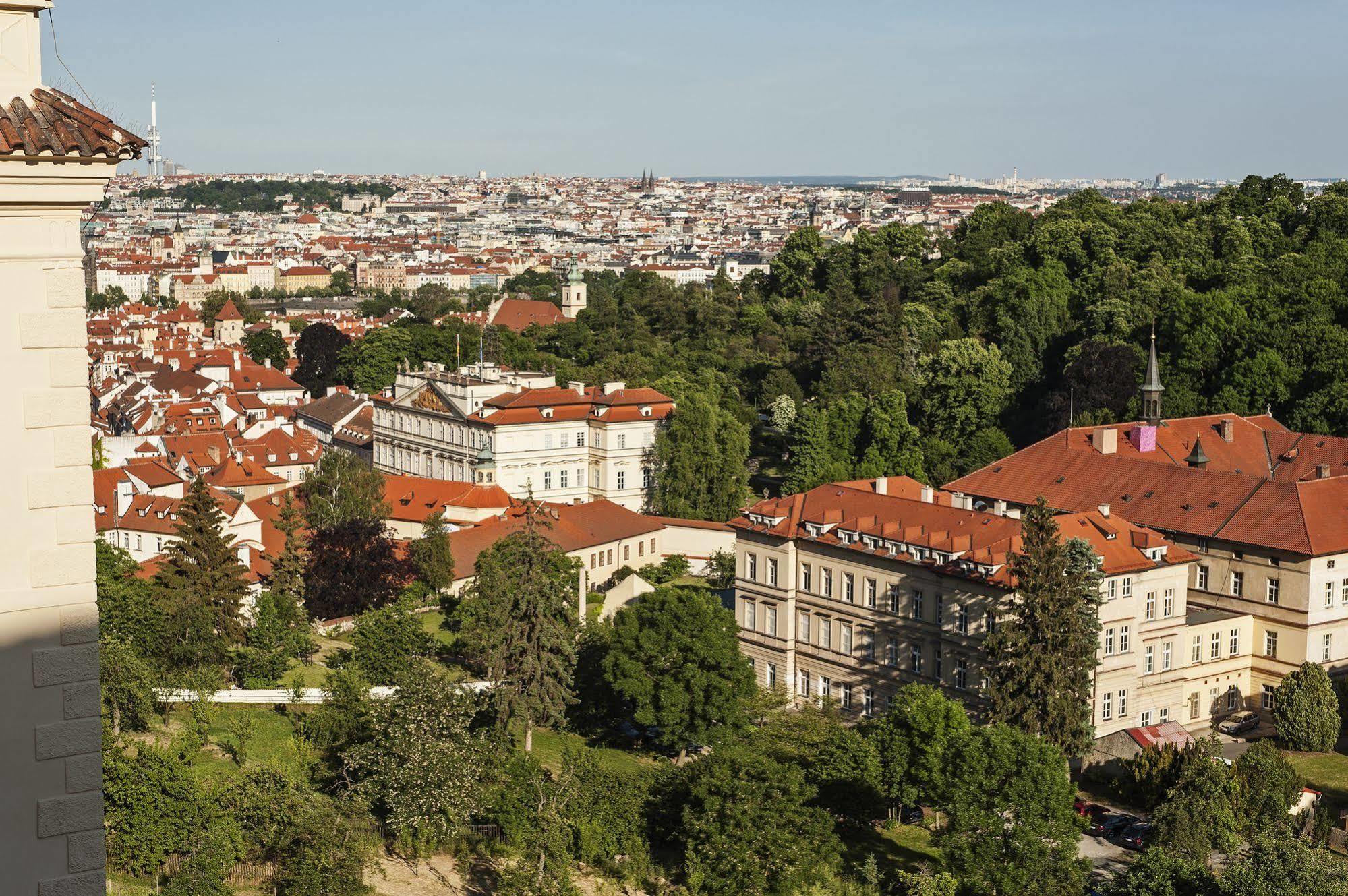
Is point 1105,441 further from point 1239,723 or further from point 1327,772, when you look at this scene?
point 1327,772

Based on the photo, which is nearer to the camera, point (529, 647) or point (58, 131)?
point (58, 131)

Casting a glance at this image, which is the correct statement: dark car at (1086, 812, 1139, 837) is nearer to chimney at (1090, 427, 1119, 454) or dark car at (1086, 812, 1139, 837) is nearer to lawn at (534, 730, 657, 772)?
lawn at (534, 730, 657, 772)

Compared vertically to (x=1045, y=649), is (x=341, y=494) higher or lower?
lower

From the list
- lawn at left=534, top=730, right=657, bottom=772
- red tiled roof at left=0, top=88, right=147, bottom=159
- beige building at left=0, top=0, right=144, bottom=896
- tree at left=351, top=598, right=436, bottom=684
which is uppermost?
red tiled roof at left=0, top=88, right=147, bottom=159

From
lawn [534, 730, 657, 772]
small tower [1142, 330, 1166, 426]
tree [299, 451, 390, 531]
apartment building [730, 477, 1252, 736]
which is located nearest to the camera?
lawn [534, 730, 657, 772]

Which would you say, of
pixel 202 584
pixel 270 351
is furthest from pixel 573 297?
pixel 202 584

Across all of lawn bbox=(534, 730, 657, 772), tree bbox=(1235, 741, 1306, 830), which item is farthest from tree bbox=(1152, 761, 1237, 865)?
lawn bbox=(534, 730, 657, 772)

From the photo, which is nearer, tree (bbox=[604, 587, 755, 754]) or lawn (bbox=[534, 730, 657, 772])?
lawn (bbox=[534, 730, 657, 772])
